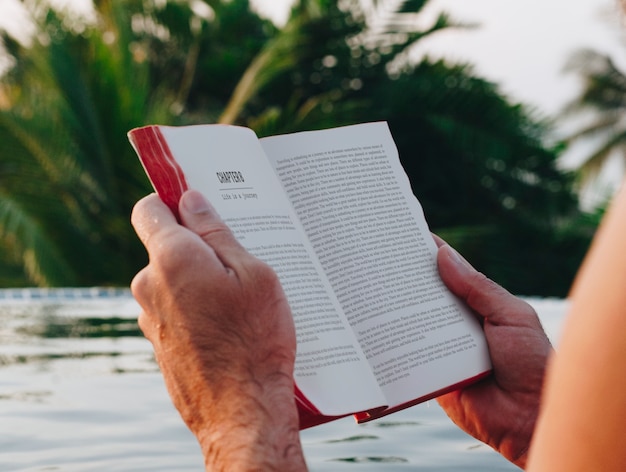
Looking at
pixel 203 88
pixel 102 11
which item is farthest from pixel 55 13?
pixel 203 88

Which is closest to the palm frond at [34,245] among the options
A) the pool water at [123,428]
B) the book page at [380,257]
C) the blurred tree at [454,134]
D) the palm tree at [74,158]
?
the palm tree at [74,158]

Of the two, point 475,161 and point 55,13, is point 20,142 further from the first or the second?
point 475,161

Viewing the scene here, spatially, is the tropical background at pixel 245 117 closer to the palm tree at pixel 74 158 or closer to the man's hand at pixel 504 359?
the palm tree at pixel 74 158

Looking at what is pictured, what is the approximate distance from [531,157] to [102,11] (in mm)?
5048

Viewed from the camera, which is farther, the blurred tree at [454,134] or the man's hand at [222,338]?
the blurred tree at [454,134]

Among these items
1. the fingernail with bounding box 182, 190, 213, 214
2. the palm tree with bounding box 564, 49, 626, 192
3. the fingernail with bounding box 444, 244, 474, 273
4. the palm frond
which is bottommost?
the fingernail with bounding box 444, 244, 474, 273

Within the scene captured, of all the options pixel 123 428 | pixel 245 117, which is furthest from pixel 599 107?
pixel 123 428

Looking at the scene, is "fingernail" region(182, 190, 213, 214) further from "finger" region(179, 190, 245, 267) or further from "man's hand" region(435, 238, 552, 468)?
"man's hand" region(435, 238, 552, 468)

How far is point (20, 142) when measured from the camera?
916 centimetres

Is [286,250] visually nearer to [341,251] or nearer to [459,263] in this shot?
[341,251]

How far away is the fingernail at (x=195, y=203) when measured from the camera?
3.77 ft

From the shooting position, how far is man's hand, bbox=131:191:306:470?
1.08m

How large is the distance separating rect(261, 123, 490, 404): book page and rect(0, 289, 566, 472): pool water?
0.55 meters

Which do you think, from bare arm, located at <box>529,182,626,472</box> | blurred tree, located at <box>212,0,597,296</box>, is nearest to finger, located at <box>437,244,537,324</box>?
bare arm, located at <box>529,182,626,472</box>
